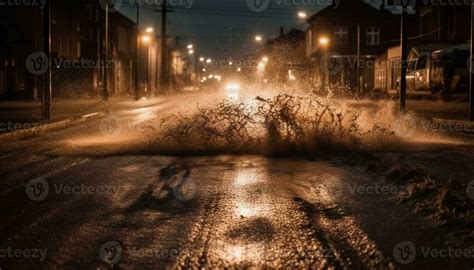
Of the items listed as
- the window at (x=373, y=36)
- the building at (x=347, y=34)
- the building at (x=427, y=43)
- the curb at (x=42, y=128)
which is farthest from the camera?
the window at (x=373, y=36)

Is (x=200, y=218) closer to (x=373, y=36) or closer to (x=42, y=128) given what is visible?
(x=42, y=128)

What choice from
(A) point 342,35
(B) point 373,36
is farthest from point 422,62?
(B) point 373,36

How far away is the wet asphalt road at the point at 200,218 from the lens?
19.4 ft

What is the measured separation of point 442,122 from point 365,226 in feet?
54.2

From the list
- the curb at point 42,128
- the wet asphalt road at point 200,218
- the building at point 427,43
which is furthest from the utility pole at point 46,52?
the building at point 427,43

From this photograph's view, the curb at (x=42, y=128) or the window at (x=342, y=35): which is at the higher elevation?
the window at (x=342, y=35)

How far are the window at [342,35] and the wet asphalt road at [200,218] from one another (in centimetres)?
6506

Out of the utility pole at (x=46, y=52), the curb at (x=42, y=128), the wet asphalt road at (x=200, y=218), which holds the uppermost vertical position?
the utility pole at (x=46, y=52)

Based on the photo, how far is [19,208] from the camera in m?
8.29

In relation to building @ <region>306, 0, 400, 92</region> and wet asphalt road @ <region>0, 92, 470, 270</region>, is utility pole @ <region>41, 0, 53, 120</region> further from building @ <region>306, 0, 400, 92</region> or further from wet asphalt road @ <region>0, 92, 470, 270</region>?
building @ <region>306, 0, 400, 92</region>

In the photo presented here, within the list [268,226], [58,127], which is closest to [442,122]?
[58,127]

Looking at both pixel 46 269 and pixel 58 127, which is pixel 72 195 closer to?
pixel 46 269

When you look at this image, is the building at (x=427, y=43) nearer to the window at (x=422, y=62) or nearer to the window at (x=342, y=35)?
the window at (x=422, y=62)

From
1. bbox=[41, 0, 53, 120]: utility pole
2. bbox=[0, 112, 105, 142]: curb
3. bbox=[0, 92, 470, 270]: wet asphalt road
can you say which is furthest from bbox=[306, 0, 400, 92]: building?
bbox=[0, 92, 470, 270]: wet asphalt road
